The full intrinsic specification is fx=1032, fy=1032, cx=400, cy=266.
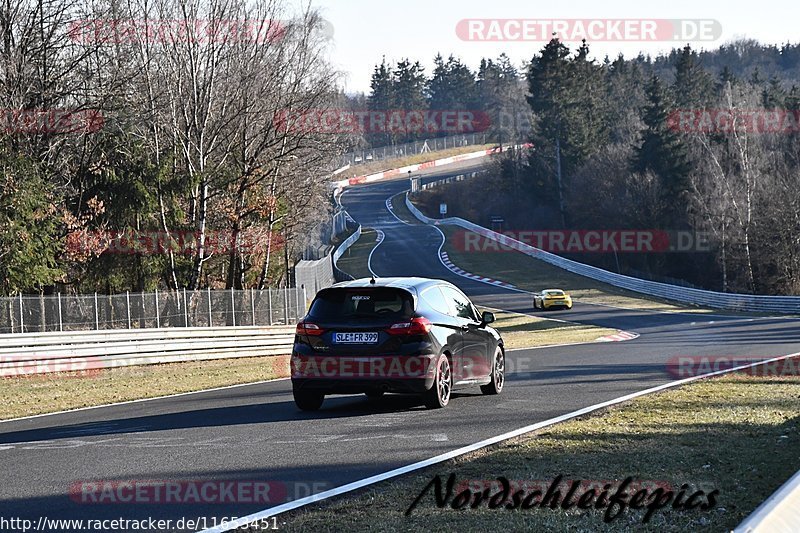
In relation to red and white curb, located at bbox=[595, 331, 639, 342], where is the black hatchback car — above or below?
above

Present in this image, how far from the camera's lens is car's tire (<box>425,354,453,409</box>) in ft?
41.7

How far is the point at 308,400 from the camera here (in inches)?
517

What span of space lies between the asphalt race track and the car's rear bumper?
1.19ft

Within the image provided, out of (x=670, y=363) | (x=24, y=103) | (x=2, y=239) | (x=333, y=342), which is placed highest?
(x=24, y=103)

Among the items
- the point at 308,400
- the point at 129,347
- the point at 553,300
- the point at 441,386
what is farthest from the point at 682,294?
the point at 308,400

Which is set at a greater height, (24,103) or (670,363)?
(24,103)

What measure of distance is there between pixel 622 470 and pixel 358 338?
486 centimetres

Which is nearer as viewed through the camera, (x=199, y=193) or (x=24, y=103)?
(x=24, y=103)

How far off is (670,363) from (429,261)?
5687 cm

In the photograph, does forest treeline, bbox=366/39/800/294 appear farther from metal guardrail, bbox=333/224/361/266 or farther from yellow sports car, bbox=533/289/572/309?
yellow sports car, bbox=533/289/572/309

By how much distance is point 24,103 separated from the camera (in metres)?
32.8

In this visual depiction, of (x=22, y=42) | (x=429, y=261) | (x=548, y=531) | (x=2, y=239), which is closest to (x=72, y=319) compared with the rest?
(x=2, y=239)

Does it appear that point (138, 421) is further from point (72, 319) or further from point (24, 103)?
point (24, 103)

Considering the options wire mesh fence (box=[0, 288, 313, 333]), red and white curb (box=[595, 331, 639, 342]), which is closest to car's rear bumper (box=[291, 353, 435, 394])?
wire mesh fence (box=[0, 288, 313, 333])
